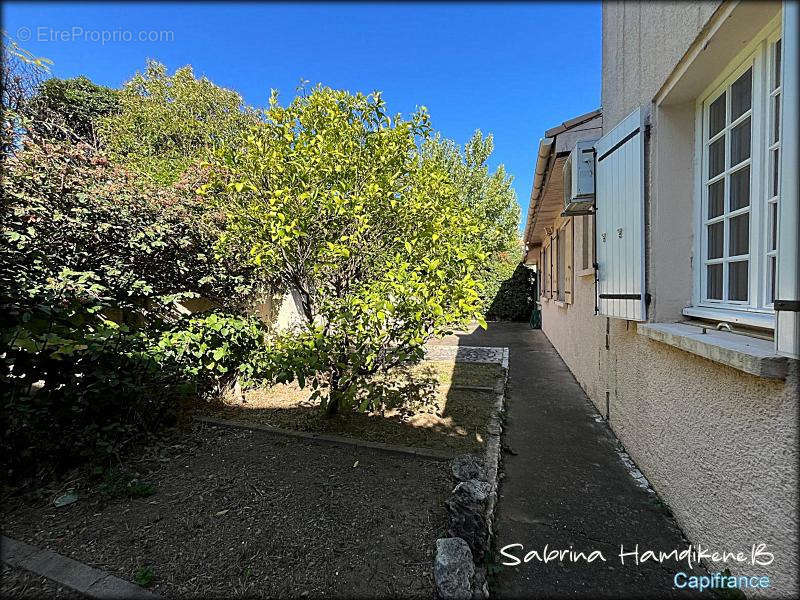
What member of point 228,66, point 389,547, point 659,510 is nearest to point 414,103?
point 228,66

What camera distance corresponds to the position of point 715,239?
2.49 meters

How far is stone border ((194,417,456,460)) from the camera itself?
3400 millimetres

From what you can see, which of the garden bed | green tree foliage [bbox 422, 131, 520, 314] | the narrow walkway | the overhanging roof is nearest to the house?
the narrow walkway

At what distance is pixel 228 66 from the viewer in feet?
9.23

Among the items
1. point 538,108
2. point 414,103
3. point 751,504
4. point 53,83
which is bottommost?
point 751,504

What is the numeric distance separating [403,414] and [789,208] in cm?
381

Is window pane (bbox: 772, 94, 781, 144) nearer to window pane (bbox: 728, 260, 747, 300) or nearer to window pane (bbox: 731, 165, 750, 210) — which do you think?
window pane (bbox: 731, 165, 750, 210)

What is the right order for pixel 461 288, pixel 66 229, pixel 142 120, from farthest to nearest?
pixel 142 120, pixel 66 229, pixel 461 288

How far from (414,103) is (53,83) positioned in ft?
71.2

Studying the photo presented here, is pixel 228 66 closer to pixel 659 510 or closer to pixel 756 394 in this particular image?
pixel 756 394

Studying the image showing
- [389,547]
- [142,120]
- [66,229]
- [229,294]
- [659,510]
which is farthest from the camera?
[142,120]

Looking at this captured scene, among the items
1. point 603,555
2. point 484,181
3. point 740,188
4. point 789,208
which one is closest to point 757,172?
point 740,188

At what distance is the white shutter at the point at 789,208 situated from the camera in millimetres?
1396

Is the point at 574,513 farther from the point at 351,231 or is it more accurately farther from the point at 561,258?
the point at 561,258
